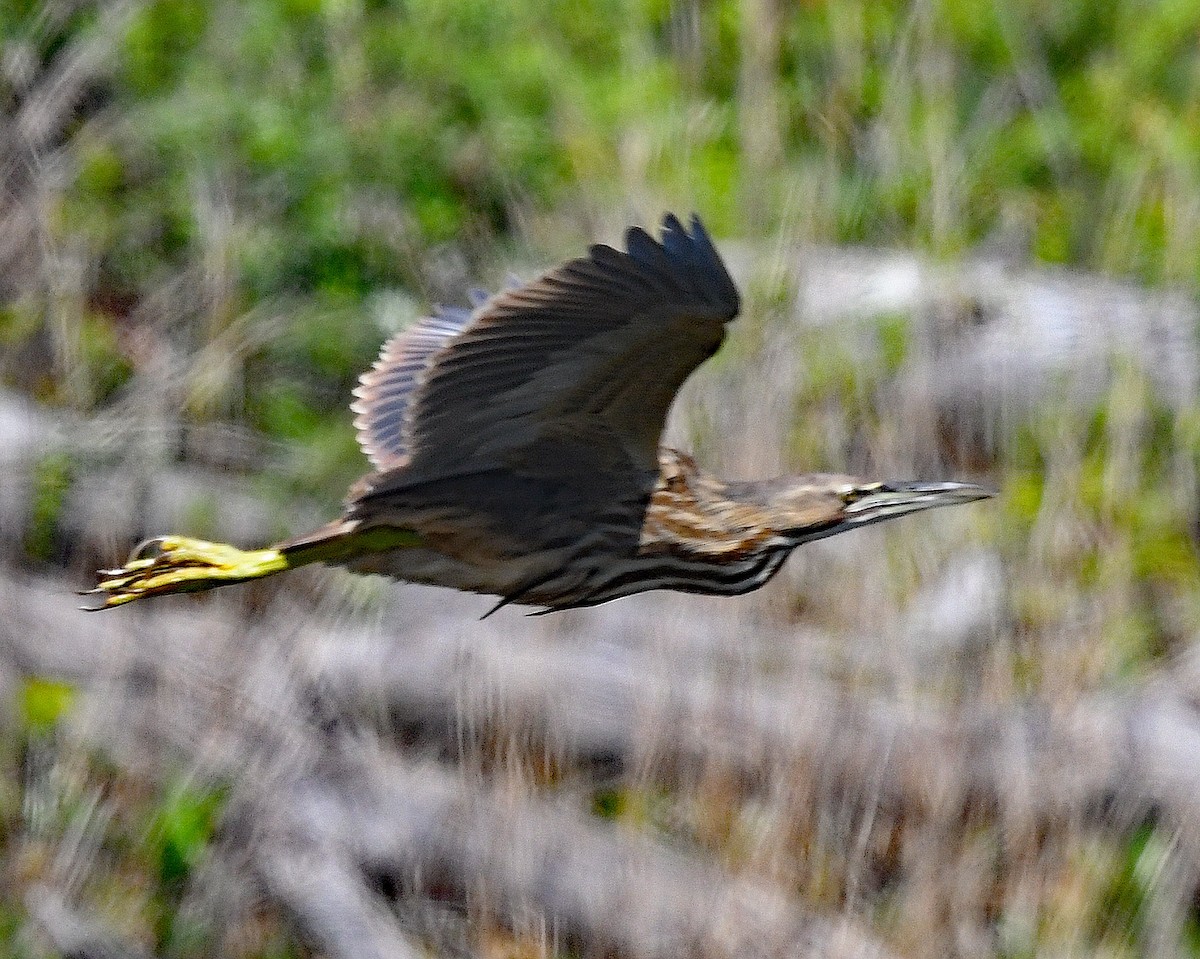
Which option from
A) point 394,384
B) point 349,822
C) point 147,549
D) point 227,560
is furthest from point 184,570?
point 147,549

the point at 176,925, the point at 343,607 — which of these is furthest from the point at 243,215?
the point at 176,925

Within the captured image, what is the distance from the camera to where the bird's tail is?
298 centimetres

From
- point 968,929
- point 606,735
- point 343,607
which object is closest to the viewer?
point 968,929

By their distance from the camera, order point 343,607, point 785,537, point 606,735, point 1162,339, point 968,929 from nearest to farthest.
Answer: point 785,537 < point 968,929 < point 606,735 < point 343,607 < point 1162,339

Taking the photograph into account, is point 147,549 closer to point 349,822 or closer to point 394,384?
point 349,822

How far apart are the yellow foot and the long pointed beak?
73cm

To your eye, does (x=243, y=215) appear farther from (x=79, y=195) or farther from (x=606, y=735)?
(x=606, y=735)

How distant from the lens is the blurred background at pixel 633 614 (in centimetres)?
391

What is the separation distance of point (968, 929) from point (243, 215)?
2274 millimetres

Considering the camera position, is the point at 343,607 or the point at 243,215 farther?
the point at 243,215

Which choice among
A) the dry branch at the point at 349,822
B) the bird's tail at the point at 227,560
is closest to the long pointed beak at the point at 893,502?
the bird's tail at the point at 227,560

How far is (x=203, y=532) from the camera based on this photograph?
446 cm

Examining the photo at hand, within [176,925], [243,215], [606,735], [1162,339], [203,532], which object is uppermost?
[243,215]

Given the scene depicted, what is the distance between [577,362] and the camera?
2844 mm
